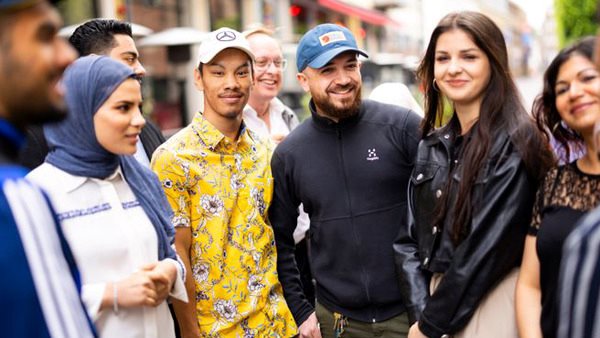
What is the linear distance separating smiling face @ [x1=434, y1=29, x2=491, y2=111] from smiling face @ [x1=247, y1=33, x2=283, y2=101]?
1.98 m

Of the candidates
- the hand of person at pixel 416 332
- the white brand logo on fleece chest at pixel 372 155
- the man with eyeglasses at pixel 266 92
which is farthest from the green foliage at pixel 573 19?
the hand of person at pixel 416 332

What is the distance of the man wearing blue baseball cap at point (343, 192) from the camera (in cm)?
333

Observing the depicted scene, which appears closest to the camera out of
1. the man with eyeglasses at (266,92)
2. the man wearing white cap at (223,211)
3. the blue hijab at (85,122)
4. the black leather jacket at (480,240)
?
the blue hijab at (85,122)

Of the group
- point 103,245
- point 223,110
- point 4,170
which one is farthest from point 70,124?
point 4,170

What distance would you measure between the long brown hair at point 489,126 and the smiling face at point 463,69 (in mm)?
23

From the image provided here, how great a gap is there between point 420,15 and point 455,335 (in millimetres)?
45227

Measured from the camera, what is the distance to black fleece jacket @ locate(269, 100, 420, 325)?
3.33 meters

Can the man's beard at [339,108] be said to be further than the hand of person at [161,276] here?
Yes

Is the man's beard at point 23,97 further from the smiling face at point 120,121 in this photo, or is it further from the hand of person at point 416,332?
the hand of person at point 416,332

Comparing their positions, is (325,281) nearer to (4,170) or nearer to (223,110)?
(223,110)

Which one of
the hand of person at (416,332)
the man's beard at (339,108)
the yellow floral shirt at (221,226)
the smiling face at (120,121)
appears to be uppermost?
the smiling face at (120,121)

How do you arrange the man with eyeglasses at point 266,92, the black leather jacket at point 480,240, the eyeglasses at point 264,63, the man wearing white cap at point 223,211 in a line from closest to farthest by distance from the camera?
1. the black leather jacket at point 480,240
2. the man wearing white cap at point 223,211
3. the man with eyeglasses at point 266,92
4. the eyeglasses at point 264,63

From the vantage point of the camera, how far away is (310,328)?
139 inches

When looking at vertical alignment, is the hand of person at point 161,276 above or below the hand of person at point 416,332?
above
